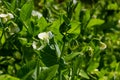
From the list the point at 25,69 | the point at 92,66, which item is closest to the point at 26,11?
the point at 25,69

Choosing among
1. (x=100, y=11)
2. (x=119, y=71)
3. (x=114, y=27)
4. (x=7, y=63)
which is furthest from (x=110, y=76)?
(x=100, y=11)

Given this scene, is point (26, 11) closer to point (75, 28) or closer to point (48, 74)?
point (75, 28)

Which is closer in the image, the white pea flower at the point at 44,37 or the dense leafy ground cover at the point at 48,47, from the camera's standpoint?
the dense leafy ground cover at the point at 48,47

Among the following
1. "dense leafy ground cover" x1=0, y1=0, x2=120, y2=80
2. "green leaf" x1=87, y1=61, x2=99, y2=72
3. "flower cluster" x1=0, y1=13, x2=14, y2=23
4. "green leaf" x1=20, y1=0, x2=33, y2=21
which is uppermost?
"green leaf" x1=20, y1=0, x2=33, y2=21

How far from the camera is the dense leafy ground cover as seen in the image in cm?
139

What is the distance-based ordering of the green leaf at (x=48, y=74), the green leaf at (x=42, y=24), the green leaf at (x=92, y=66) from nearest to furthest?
1. the green leaf at (x=48, y=74)
2. the green leaf at (x=42, y=24)
3. the green leaf at (x=92, y=66)

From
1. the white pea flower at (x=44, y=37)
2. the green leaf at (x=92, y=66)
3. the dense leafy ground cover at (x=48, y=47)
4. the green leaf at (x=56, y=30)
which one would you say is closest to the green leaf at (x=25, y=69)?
the dense leafy ground cover at (x=48, y=47)

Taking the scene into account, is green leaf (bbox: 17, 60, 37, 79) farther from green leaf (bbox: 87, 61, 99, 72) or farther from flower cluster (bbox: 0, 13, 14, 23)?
green leaf (bbox: 87, 61, 99, 72)

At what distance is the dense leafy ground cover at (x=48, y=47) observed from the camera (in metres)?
1.39

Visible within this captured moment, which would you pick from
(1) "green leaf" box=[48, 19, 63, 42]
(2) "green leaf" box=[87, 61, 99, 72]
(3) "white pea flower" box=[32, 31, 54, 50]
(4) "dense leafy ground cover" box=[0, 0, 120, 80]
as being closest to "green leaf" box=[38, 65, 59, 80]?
(4) "dense leafy ground cover" box=[0, 0, 120, 80]

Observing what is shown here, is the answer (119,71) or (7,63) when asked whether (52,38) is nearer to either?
(7,63)

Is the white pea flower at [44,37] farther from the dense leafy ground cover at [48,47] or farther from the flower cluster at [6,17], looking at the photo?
the flower cluster at [6,17]

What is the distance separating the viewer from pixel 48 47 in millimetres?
1460

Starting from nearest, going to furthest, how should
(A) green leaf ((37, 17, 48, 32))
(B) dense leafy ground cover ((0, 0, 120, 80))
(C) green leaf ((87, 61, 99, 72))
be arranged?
(B) dense leafy ground cover ((0, 0, 120, 80)), (A) green leaf ((37, 17, 48, 32)), (C) green leaf ((87, 61, 99, 72))
